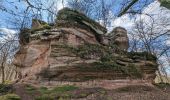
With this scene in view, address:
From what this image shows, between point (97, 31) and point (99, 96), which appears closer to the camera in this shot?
point (99, 96)

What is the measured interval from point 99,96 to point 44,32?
845cm

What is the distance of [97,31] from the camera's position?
76.4ft

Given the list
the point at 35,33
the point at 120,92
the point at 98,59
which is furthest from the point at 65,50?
the point at 120,92

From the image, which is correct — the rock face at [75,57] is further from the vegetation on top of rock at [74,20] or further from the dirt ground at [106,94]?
the dirt ground at [106,94]

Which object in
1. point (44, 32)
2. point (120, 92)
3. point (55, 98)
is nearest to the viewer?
point (55, 98)

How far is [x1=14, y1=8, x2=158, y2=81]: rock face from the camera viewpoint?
19.5m

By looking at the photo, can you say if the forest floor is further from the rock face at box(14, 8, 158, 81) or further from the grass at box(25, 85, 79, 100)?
the rock face at box(14, 8, 158, 81)

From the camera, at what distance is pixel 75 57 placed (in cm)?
1998

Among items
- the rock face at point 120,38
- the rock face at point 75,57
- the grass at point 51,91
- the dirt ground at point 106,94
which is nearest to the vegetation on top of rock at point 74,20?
the rock face at point 75,57

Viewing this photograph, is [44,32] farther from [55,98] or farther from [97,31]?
[55,98]

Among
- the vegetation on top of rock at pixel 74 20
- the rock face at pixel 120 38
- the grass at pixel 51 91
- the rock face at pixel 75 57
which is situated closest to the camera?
the grass at pixel 51 91

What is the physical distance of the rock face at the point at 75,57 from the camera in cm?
1953

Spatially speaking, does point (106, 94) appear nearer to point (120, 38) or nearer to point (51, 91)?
point (51, 91)

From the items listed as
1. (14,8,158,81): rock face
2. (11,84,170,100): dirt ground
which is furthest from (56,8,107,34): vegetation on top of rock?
(11,84,170,100): dirt ground
